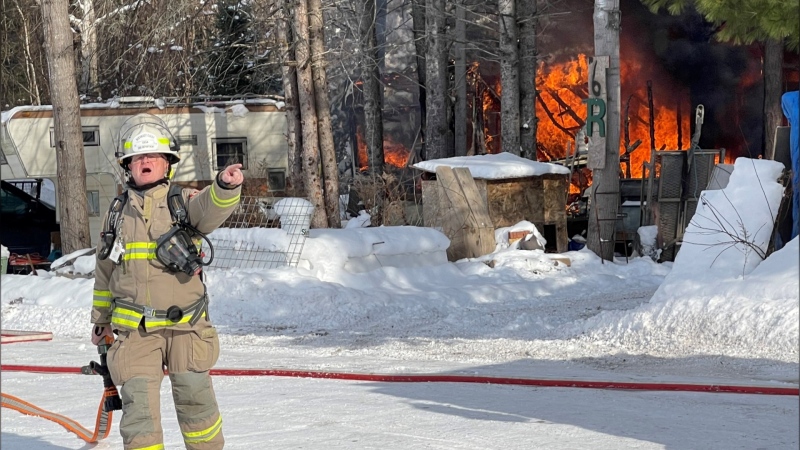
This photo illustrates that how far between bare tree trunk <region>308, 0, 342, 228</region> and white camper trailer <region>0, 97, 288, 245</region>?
3.54 metres

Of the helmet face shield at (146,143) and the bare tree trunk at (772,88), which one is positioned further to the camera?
the bare tree trunk at (772,88)

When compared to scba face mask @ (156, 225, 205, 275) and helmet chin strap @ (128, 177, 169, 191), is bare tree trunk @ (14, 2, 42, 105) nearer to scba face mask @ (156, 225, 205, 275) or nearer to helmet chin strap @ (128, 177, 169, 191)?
helmet chin strap @ (128, 177, 169, 191)

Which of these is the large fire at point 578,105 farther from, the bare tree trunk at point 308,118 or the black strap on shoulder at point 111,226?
the black strap on shoulder at point 111,226

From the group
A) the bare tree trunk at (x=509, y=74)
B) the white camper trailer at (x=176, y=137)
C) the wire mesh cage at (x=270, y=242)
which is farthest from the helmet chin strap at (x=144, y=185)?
the bare tree trunk at (x=509, y=74)

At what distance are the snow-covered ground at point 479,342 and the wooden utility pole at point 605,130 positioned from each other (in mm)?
632

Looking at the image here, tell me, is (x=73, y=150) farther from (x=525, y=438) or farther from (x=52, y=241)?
(x=525, y=438)

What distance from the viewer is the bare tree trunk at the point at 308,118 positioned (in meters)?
17.9

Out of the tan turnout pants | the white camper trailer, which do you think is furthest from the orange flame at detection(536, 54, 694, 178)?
the tan turnout pants

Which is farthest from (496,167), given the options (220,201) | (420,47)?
(220,201)

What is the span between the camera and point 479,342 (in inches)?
425

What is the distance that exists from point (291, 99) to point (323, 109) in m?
1.56

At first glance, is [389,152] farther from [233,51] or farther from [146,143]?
[146,143]

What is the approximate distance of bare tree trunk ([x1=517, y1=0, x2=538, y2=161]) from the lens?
75.2 ft

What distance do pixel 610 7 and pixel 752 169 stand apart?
5638mm
